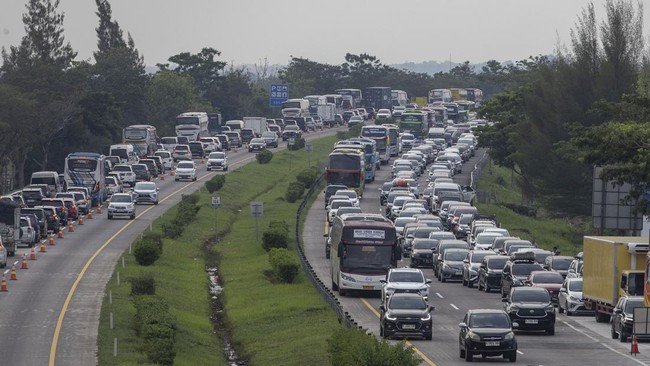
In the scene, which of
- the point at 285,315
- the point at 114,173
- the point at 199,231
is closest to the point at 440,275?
the point at 285,315

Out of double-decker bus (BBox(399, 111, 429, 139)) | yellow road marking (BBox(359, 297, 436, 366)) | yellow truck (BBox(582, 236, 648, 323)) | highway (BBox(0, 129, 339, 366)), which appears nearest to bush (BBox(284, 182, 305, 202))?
highway (BBox(0, 129, 339, 366))

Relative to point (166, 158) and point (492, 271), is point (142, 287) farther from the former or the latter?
point (166, 158)

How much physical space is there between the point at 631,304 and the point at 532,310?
3533 mm

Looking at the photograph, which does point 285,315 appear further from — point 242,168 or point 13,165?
point 242,168

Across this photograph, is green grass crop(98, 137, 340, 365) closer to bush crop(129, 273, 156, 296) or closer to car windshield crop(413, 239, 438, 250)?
bush crop(129, 273, 156, 296)

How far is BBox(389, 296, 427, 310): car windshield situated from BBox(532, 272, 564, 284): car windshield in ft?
36.2

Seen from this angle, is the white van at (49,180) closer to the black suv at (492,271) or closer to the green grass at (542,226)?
the green grass at (542,226)

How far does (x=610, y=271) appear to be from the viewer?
4925 cm

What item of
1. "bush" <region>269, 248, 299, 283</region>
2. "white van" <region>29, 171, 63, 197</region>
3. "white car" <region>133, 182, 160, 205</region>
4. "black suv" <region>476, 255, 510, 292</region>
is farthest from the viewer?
"white car" <region>133, 182, 160, 205</region>

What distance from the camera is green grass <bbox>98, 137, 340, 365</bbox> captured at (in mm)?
44969

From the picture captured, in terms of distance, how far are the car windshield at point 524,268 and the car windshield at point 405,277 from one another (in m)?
6.01

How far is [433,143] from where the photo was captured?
499ft

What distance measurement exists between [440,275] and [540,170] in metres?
39.5

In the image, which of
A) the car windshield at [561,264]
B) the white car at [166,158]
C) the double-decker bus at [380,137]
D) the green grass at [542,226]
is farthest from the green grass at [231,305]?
the double-decker bus at [380,137]
